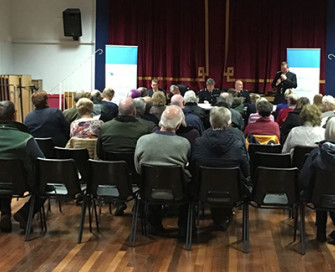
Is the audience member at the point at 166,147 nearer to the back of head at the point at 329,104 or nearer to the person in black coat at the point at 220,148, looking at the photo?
the person in black coat at the point at 220,148

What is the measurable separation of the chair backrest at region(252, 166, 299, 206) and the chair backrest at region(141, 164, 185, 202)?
0.64 meters

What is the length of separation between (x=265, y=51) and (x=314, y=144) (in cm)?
717

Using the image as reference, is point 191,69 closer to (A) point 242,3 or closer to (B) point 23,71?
(A) point 242,3

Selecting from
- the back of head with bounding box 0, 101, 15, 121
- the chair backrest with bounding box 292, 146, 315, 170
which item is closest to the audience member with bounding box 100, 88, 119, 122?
the back of head with bounding box 0, 101, 15, 121

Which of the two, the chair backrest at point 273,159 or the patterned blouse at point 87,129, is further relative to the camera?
the patterned blouse at point 87,129

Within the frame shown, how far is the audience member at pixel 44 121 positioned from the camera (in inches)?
228

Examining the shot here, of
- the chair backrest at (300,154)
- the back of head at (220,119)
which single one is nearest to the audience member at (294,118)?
the chair backrest at (300,154)

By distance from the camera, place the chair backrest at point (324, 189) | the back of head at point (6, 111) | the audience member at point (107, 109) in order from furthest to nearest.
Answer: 1. the audience member at point (107, 109)
2. the back of head at point (6, 111)
3. the chair backrest at point (324, 189)

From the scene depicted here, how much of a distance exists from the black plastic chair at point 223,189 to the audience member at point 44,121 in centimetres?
229

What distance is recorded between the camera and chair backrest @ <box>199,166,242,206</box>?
4180 mm

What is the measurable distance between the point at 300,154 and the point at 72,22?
842cm

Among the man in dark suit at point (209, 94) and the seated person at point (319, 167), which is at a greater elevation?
the man in dark suit at point (209, 94)

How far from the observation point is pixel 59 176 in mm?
4395

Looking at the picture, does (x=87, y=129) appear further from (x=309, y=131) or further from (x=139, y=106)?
(x=309, y=131)
